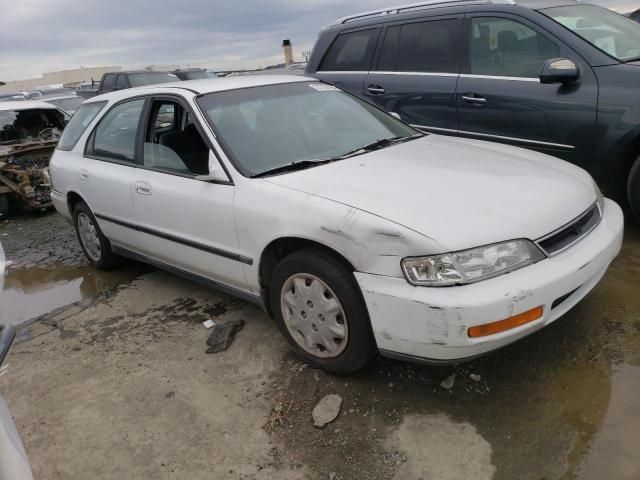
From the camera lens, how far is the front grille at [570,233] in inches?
98.8

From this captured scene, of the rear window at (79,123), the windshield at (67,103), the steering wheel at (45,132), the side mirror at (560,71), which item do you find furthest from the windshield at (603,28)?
the windshield at (67,103)

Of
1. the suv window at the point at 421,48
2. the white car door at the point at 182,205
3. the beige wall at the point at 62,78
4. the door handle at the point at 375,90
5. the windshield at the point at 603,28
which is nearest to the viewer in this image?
the white car door at the point at 182,205

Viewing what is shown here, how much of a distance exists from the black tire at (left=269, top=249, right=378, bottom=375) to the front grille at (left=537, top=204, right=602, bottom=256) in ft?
2.89

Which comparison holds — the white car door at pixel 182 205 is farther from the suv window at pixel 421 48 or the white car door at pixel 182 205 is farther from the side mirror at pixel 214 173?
the suv window at pixel 421 48

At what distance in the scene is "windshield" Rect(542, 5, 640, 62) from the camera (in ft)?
13.6

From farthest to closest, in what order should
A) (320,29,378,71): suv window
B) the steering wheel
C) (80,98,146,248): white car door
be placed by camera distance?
the steering wheel
(320,29,378,71): suv window
(80,98,146,248): white car door

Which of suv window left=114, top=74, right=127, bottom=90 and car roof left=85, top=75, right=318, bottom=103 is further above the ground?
car roof left=85, top=75, right=318, bottom=103

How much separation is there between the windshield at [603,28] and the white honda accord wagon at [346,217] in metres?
1.46

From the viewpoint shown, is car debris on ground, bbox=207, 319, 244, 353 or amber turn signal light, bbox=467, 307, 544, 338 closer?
amber turn signal light, bbox=467, 307, 544, 338

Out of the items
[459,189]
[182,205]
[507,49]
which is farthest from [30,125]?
[459,189]

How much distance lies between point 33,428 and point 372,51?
435 centimetres

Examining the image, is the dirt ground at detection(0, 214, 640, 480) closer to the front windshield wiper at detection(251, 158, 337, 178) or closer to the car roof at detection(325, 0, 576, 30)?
the front windshield wiper at detection(251, 158, 337, 178)

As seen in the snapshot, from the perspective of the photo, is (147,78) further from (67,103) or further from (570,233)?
(570,233)

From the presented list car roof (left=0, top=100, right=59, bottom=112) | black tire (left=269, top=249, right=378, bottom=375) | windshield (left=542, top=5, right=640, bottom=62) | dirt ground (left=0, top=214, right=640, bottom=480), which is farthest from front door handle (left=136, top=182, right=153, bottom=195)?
car roof (left=0, top=100, right=59, bottom=112)
